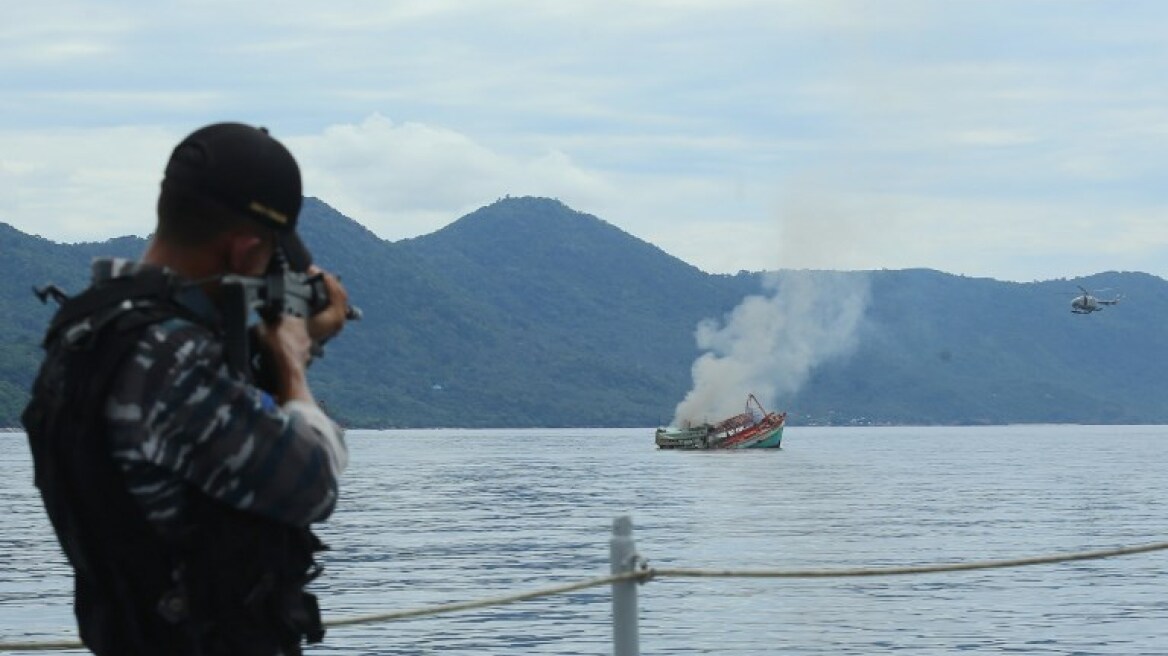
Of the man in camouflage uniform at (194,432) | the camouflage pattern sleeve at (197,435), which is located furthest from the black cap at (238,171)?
the camouflage pattern sleeve at (197,435)

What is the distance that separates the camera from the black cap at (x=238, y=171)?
3.59 m

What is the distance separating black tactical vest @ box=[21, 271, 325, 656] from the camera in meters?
3.45

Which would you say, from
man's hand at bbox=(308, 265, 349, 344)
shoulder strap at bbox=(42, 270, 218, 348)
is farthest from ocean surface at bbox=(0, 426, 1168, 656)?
shoulder strap at bbox=(42, 270, 218, 348)

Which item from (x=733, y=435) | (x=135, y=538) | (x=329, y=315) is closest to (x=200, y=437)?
(x=135, y=538)

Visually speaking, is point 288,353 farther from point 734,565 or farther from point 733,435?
point 733,435

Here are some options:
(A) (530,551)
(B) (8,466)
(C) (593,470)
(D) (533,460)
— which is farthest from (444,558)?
(B) (8,466)

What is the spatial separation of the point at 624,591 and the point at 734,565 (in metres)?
40.9

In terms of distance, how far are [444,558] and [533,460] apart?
107 m

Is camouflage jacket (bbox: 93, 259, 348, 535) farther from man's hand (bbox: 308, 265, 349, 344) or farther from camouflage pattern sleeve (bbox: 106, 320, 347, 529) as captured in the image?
man's hand (bbox: 308, 265, 349, 344)

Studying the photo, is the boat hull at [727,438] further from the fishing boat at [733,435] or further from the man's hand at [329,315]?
the man's hand at [329,315]

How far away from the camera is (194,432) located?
10.9 feet

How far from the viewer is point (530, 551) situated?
52.8 metres

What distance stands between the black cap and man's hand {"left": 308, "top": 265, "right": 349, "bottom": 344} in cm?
17

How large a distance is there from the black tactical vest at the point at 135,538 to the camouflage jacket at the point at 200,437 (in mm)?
51
